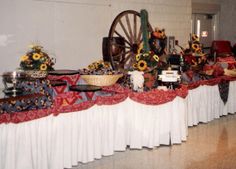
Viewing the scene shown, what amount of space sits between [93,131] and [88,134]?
7cm

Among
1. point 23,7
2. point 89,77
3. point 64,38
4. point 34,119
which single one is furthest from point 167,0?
point 34,119

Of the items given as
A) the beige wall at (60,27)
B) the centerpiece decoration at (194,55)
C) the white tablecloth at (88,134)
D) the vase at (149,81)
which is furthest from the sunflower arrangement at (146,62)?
the beige wall at (60,27)

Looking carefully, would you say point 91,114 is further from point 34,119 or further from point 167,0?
point 167,0

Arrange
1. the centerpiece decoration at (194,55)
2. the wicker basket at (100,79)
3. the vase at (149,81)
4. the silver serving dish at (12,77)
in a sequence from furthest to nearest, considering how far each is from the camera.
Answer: the centerpiece decoration at (194,55) < the vase at (149,81) < the wicker basket at (100,79) < the silver serving dish at (12,77)

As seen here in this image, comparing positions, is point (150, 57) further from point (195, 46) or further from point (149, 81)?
point (195, 46)

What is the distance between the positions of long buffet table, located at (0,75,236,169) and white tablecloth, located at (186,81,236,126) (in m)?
0.23

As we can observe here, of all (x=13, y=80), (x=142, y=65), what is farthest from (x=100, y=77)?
(x=13, y=80)

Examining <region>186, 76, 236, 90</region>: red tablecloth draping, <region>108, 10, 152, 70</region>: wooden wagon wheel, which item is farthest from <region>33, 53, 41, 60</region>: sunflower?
<region>186, 76, 236, 90</region>: red tablecloth draping

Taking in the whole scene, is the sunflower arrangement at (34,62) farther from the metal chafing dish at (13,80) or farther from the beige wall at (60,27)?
the beige wall at (60,27)

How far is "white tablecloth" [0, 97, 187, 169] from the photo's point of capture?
317 cm

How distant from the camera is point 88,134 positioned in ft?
12.2

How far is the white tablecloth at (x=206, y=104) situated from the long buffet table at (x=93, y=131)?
0.23 m

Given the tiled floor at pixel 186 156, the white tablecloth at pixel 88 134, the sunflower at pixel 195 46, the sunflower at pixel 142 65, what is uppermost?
the sunflower at pixel 195 46

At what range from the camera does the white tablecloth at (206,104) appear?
5.18 m
